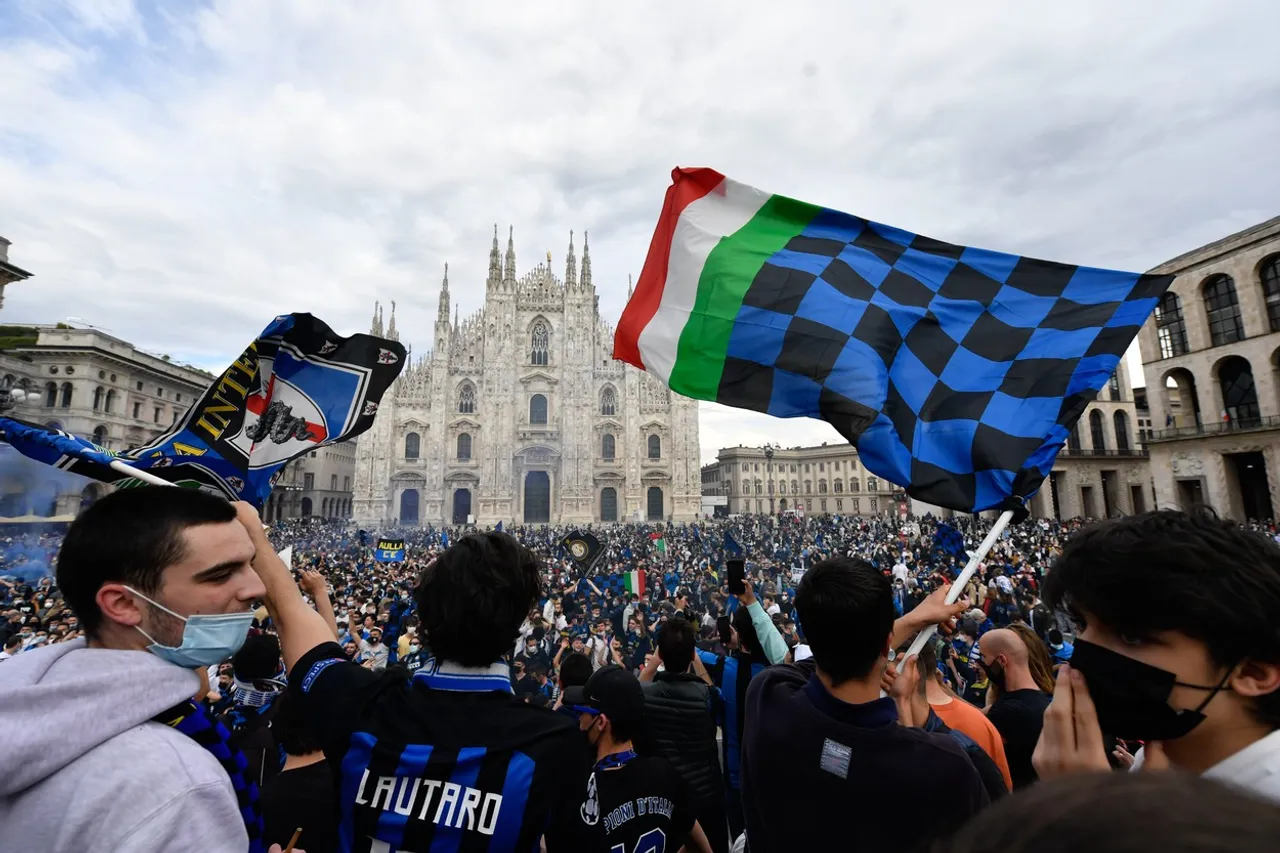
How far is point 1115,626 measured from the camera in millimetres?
1404

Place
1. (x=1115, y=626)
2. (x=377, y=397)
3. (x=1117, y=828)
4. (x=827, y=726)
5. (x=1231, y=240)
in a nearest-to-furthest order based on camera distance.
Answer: (x=1117, y=828), (x=1115, y=626), (x=827, y=726), (x=377, y=397), (x=1231, y=240)

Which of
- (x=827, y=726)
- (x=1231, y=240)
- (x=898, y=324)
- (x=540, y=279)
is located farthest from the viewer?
(x=540, y=279)

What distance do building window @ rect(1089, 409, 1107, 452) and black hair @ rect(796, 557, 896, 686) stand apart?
37.8m

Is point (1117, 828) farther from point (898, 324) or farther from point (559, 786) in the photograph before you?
point (898, 324)

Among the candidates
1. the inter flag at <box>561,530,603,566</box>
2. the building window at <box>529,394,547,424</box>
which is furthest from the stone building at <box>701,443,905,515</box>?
the inter flag at <box>561,530,603,566</box>

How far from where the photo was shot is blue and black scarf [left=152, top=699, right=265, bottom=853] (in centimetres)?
139

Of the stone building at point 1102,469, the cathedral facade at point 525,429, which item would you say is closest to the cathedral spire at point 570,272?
the cathedral facade at point 525,429

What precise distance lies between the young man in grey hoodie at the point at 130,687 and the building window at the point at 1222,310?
91.0 feet

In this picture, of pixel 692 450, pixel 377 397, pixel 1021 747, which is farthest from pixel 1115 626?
pixel 692 450

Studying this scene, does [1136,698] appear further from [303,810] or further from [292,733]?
[292,733]

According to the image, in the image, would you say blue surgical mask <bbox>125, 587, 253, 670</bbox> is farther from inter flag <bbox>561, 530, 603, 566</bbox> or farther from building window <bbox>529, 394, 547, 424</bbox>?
building window <bbox>529, 394, 547, 424</bbox>

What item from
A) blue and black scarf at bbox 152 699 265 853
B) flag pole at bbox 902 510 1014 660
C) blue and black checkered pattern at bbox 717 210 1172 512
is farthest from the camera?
blue and black checkered pattern at bbox 717 210 1172 512

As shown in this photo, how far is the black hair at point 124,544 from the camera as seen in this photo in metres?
1.48

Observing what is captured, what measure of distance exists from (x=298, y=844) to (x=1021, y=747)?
2.90 metres
